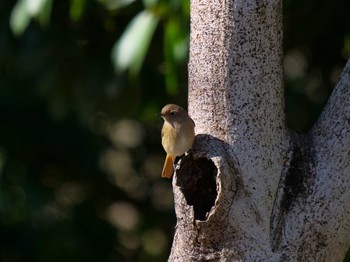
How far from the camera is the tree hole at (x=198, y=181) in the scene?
7.75ft

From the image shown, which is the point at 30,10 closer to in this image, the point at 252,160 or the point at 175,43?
the point at 175,43

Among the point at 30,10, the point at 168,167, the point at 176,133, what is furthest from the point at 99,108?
the point at 176,133

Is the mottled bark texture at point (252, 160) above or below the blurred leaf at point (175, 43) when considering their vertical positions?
below

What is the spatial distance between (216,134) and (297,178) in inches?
7.9

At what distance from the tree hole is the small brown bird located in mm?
39

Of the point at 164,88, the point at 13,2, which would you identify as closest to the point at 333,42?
the point at 164,88

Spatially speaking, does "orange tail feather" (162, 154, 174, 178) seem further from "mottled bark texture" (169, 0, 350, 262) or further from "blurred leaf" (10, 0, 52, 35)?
"blurred leaf" (10, 0, 52, 35)

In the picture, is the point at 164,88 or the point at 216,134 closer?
the point at 216,134

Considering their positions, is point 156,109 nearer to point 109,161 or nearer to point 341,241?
point 109,161

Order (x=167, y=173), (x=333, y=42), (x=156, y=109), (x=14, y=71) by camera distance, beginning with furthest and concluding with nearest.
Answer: (x=14, y=71)
(x=156, y=109)
(x=333, y=42)
(x=167, y=173)

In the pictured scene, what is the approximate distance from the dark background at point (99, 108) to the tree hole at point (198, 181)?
1.02 metres

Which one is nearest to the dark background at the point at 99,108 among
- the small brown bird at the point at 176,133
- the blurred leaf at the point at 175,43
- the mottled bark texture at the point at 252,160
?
the blurred leaf at the point at 175,43

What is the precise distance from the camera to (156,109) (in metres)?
4.51

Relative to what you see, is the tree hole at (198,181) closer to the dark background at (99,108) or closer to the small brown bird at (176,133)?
the small brown bird at (176,133)
